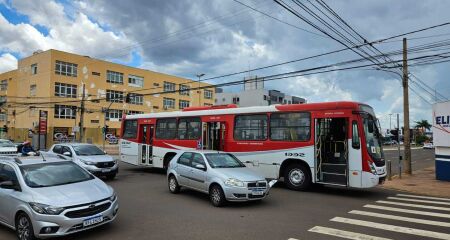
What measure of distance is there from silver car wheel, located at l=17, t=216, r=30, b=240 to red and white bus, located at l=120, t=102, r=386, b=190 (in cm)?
895

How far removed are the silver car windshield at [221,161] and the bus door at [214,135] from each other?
168 inches

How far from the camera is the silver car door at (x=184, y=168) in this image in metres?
11.4

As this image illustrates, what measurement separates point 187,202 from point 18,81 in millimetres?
65986

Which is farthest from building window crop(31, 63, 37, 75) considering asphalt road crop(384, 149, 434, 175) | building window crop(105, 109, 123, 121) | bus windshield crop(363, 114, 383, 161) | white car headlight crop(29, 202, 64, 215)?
white car headlight crop(29, 202, 64, 215)

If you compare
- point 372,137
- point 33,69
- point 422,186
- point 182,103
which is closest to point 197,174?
point 372,137

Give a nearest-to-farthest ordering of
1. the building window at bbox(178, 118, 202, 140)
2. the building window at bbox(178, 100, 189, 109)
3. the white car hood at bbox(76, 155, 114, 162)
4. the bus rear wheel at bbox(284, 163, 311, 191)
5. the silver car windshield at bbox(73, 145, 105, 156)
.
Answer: the bus rear wheel at bbox(284, 163, 311, 191)
the white car hood at bbox(76, 155, 114, 162)
the silver car windshield at bbox(73, 145, 105, 156)
the building window at bbox(178, 118, 202, 140)
the building window at bbox(178, 100, 189, 109)

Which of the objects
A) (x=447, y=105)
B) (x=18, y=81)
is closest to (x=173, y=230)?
(x=447, y=105)

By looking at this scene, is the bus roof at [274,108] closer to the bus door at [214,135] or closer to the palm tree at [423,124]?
the bus door at [214,135]

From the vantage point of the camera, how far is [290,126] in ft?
44.4

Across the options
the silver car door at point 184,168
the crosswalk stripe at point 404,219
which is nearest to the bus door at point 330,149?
the crosswalk stripe at point 404,219

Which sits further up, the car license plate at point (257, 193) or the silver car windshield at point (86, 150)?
the silver car windshield at point (86, 150)

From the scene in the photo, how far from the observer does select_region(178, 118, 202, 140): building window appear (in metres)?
16.9

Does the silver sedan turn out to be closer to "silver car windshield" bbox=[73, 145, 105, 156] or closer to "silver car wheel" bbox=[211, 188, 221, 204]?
"silver car wheel" bbox=[211, 188, 221, 204]

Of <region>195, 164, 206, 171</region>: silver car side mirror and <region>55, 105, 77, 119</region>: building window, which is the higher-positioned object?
<region>55, 105, 77, 119</region>: building window
